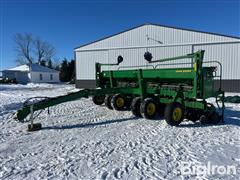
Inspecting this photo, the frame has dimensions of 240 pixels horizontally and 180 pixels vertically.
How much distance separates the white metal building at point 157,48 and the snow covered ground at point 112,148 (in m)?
10.5

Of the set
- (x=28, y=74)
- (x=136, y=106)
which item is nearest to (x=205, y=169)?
(x=136, y=106)

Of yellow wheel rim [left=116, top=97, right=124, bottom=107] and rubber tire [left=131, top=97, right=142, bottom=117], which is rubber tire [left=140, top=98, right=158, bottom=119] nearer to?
rubber tire [left=131, top=97, right=142, bottom=117]

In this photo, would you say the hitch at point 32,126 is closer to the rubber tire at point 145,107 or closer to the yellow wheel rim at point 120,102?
the rubber tire at point 145,107

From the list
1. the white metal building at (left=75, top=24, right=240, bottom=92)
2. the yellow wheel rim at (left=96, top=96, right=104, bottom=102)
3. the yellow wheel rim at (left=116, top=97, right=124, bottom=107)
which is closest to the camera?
the yellow wheel rim at (left=116, top=97, right=124, bottom=107)

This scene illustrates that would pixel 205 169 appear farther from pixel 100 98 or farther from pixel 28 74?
pixel 28 74

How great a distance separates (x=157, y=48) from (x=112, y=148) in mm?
14698

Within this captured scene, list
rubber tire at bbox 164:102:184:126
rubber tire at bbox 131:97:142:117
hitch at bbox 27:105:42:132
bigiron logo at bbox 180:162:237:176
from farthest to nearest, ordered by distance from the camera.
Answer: rubber tire at bbox 131:97:142:117 → rubber tire at bbox 164:102:184:126 → hitch at bbox 27:105:42:132 → bigiron logo at bbox 180:162:237:176

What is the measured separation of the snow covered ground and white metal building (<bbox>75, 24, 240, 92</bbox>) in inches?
415

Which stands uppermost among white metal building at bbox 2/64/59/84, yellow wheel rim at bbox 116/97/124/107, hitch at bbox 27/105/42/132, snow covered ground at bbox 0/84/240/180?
white metal building at bbox 2/64/59/84

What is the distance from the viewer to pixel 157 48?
18.0 m

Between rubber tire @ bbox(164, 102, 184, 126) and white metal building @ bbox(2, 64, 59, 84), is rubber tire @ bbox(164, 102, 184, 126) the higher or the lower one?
the lower one

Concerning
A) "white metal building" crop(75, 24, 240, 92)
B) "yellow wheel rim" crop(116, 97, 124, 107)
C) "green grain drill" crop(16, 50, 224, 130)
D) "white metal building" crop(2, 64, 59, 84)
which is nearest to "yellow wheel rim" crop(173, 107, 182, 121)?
"green grain drill" crop(16, 50, 224, 130)

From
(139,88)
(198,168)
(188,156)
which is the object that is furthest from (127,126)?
(198,168)

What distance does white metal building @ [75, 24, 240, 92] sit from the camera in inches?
634
